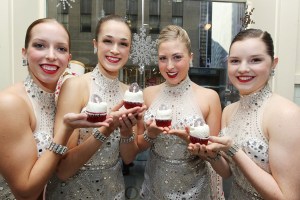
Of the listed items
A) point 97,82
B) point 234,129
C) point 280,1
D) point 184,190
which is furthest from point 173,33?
point 280,1

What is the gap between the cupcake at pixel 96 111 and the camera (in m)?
1.74

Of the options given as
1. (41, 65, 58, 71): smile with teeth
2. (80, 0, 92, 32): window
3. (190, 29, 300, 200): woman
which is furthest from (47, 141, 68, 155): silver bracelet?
(80, 0, 92, 32): window

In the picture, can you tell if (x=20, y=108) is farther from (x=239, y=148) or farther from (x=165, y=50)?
(x=239, y=148)

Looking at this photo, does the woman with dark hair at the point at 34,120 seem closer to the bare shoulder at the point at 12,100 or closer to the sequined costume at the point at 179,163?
the bare shoulder at the point at 12,100

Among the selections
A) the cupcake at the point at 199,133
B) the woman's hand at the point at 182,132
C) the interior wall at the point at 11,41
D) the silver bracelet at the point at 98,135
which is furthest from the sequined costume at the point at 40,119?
the interior wall at the point at 11,41

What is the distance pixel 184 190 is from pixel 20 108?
1.28 meters

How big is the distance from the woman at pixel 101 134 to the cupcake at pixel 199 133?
0.34 meters

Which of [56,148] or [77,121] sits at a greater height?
[77,121]

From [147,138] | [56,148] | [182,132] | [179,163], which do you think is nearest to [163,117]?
[182,132]

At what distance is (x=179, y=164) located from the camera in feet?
7.44

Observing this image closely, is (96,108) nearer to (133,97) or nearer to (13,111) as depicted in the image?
(133,97)

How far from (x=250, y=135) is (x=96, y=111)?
890mm

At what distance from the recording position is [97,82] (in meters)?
2.12

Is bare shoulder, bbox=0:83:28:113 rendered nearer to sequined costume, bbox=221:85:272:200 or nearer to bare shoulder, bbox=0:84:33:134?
bare shoulder, bbox=0:84:33:134
